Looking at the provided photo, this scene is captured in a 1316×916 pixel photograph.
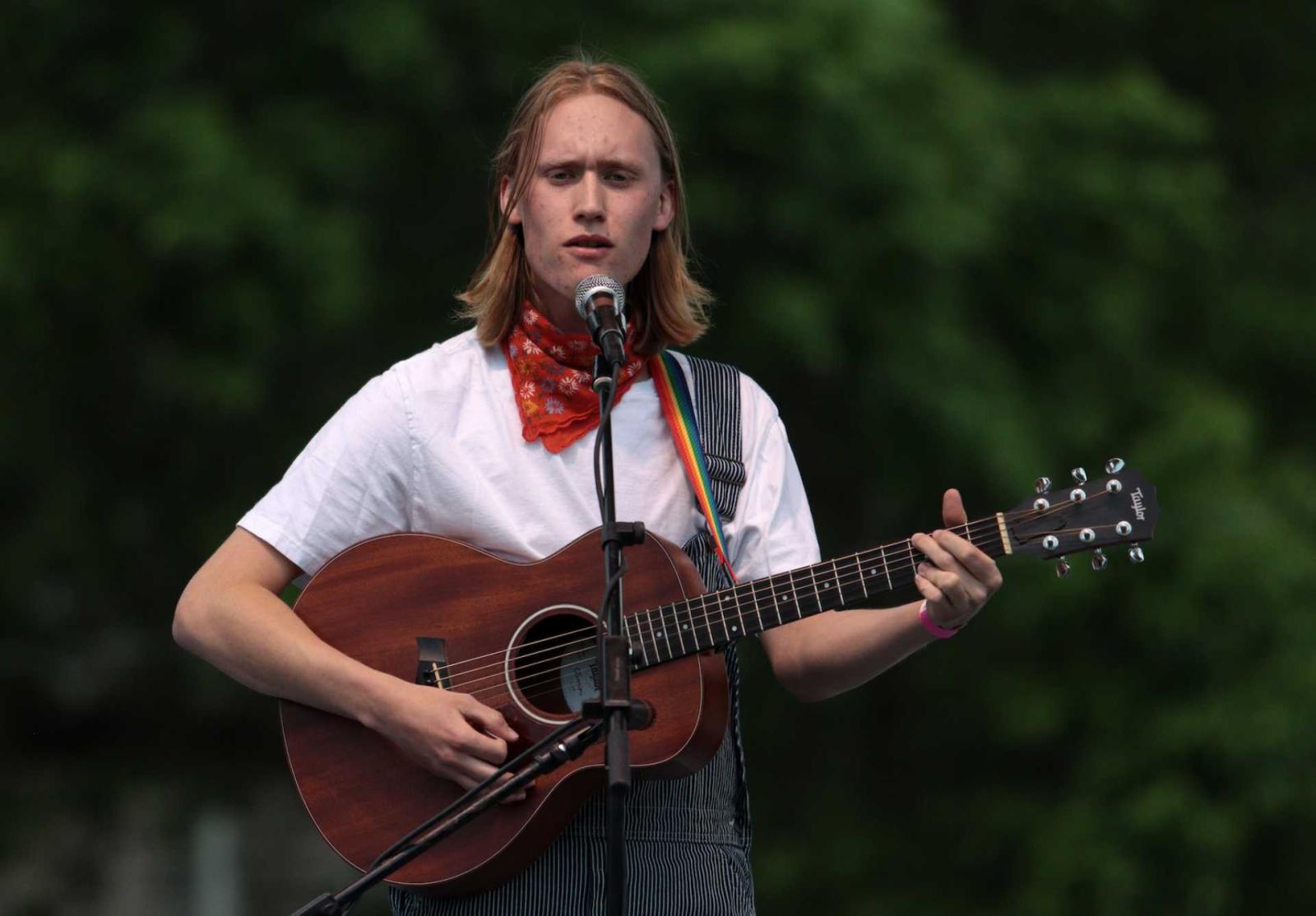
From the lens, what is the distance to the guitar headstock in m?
2.60

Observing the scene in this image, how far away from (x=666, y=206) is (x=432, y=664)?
0.91 metres

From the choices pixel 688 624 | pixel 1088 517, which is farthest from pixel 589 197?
pixel 1088 517

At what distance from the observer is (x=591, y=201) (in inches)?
113

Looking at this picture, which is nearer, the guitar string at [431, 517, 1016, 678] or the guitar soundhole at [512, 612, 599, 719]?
the guitar string at [431, 517, 1016, 678]

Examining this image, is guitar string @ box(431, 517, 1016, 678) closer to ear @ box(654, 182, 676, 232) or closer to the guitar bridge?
the guitar bridge

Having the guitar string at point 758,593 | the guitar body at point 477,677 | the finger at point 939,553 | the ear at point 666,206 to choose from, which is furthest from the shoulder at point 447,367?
the finger at point 939,553

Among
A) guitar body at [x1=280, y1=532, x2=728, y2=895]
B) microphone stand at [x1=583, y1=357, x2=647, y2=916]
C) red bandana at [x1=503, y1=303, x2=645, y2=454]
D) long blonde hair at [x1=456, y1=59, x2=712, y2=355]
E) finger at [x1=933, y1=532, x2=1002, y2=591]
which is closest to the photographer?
microphone stand at [x1=583, y1=357, x2=647, y2=916]

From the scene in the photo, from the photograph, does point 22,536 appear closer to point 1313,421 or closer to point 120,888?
point 120,888

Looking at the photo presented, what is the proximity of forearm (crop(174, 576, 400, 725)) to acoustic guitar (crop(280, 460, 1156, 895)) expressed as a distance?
2.1 inches

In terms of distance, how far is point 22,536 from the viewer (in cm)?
648

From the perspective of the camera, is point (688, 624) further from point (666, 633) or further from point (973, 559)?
point (973, 559)

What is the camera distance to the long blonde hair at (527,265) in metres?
3.01

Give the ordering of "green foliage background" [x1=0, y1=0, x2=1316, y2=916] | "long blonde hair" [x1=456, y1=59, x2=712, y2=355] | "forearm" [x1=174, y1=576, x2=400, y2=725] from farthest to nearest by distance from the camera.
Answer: "green foliage background" [x1=0, y1=0, x2=1316, y2=916] → "long blonde hair" [x1=456, y1=59, x2=712, y2=355] → "forearm" [x1=174, y1=576, x2=400, y2=725]

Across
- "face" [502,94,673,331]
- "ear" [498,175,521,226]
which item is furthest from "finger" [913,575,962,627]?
"ear" [498,175,521,226]
